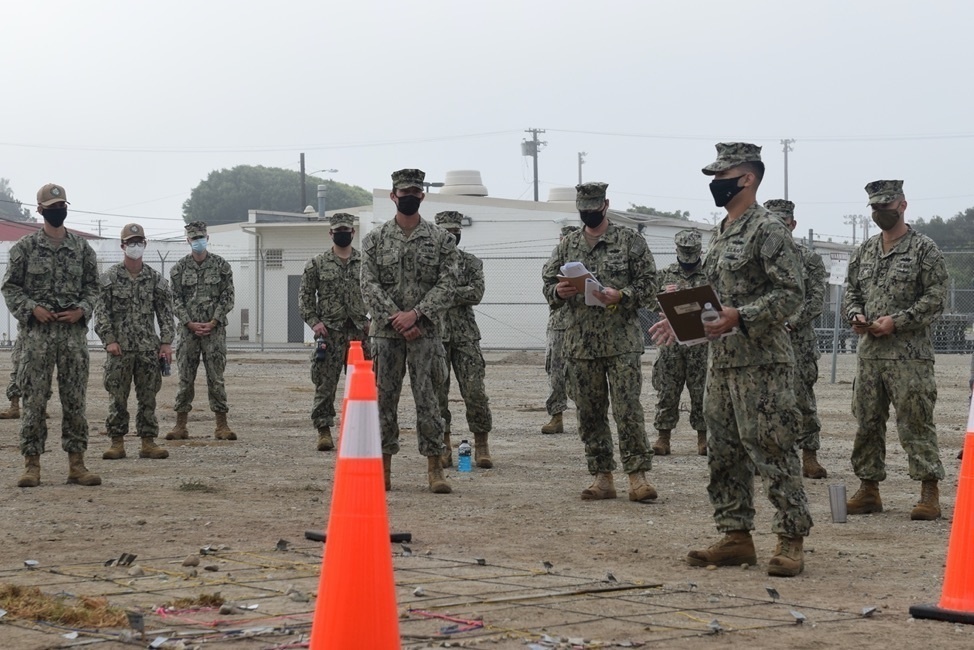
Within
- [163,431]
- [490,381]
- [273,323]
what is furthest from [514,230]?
[163,431]

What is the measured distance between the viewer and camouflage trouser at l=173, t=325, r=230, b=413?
14516mm

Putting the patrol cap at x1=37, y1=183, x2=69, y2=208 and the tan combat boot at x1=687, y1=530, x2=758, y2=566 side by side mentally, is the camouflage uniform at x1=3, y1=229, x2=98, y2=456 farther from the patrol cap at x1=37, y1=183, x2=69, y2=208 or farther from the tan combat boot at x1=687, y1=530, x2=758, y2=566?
the tan combat boot at x1=687, y1=530, x2=758, y2=566

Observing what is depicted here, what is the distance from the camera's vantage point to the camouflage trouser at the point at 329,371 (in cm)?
1339

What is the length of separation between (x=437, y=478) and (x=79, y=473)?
9.48 ft

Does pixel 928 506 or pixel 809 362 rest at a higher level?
pixel 809 362

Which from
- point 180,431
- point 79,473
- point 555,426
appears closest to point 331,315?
point 180,431

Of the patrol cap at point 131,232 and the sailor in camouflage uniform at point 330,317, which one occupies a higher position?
the patrol cap at point 131,232

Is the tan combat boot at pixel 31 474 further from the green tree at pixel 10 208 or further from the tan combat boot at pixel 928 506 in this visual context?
the green tree at pixel 10 208

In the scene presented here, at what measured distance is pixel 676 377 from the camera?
511 inches

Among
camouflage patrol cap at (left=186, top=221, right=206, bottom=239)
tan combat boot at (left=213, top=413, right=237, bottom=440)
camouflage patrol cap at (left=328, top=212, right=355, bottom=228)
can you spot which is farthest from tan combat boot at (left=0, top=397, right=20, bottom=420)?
camouflage patrol cap at (left=328, top=212, right=355, bottom=228)

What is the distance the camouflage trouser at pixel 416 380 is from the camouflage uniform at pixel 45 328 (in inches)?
94.7

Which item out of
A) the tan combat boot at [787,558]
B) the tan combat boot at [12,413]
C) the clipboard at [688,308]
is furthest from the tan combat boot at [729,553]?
the tan combat boot at [12,413]

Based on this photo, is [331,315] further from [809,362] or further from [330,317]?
[809,362]

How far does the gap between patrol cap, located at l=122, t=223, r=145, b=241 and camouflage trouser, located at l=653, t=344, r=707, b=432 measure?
510cm
